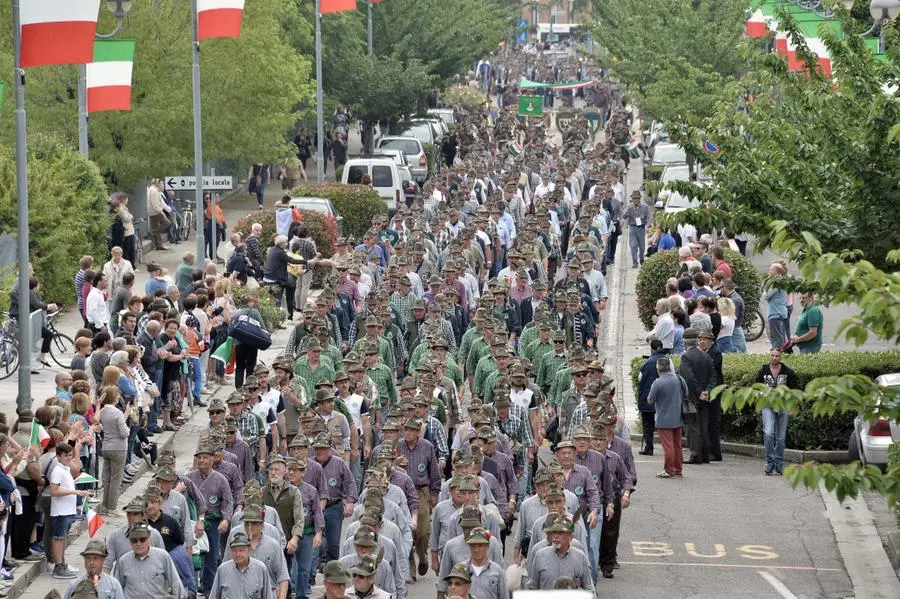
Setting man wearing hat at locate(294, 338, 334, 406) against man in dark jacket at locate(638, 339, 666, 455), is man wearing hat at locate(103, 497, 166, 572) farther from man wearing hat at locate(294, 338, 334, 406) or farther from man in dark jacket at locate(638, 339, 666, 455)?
man in dark jacket at locate(638, 339, 666, 455)

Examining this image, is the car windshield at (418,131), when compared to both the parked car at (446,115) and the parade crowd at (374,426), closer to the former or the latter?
the parked car at (446,115)

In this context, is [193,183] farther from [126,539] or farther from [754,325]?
[126,539]

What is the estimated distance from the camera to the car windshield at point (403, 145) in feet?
171

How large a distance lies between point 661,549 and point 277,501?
14.7ft

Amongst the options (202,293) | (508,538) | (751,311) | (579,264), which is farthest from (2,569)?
(751,311)

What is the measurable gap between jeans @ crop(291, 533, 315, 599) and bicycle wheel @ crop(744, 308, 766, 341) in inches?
571

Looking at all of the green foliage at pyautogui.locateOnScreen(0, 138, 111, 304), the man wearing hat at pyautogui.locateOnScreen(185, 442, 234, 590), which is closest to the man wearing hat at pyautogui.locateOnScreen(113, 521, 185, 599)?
the man wearing hat at pyautogui.locateOnScreen(185, 442, 234, 590)

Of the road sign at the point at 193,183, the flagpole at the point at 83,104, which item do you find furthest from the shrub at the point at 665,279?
the flagpole at the point at 83,104

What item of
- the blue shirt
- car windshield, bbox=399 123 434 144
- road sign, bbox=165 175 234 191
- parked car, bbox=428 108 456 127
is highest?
parked car, bbox=428 108 456 127

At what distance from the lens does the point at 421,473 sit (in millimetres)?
17328

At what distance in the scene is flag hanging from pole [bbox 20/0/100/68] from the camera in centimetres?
2108

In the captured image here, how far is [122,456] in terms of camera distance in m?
19.5

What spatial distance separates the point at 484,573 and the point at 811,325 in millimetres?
13010

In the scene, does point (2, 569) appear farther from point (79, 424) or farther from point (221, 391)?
point (221, 391)
